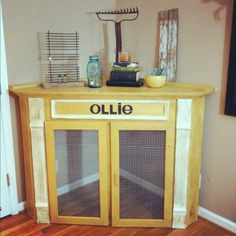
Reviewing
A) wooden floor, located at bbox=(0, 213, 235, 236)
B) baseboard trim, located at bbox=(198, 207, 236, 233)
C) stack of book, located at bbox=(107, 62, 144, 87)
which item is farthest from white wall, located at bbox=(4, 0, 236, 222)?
stack of book, located at bbox=(107, 62, 144, 87)

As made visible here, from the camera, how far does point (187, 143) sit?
6.16 ft

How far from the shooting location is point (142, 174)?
6.45 ft

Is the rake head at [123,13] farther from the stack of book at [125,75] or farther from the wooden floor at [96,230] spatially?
the wooden floor at [96,230]

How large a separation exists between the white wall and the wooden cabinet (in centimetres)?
11

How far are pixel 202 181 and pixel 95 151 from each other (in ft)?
2.82

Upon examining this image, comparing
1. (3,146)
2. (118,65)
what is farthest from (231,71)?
(3,146)

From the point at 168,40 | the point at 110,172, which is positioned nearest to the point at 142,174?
the point at 110,172

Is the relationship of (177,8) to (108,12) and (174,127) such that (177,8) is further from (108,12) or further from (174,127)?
(174,127)

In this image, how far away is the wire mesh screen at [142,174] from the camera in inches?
75.0

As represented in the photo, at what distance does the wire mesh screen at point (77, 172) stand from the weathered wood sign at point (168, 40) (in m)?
0.76

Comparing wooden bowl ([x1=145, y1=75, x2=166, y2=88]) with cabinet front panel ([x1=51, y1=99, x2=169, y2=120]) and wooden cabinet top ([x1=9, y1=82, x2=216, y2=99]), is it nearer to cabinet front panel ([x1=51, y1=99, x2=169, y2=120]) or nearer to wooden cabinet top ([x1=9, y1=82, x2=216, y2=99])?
wooden cabinet top ([x1=9, y1=82, x2=216, y2=99])

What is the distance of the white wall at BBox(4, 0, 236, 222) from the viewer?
1.91 meters

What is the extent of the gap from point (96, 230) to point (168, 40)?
1.50m

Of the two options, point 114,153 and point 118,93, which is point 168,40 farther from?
point 114,153
